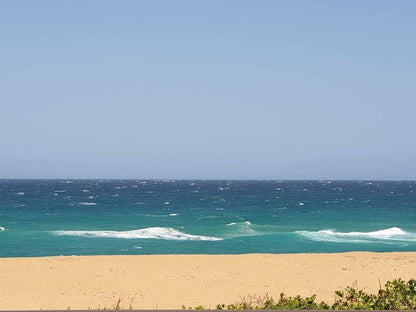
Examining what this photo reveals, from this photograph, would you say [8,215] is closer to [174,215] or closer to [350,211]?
[174,215]

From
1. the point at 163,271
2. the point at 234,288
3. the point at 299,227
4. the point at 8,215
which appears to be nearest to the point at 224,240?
the point at 299,227

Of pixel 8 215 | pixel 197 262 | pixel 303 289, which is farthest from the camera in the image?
pixel 8 215

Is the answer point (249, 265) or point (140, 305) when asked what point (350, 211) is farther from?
point (140, 305)

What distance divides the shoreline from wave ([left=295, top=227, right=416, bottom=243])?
50.8ft

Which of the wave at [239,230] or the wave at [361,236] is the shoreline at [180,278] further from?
the wave at [239,230]

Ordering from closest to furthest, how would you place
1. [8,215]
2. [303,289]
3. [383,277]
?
[303,289] → [383,277] → [8,215]

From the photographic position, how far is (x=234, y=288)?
2197 cm

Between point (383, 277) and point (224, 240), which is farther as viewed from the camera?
point (224, 240)

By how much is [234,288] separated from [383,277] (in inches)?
285

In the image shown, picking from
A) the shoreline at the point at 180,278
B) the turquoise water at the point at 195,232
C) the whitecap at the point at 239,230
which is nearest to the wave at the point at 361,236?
the turquoise water at the point at 195,232

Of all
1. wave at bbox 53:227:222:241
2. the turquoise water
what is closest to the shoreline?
the turquoise water

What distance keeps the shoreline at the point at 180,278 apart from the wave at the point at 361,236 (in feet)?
50.8

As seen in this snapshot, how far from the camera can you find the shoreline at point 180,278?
1981 centimetres

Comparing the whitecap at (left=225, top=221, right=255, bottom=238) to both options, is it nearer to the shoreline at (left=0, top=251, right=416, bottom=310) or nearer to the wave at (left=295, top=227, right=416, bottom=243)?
the wave at (left=295, top=227, right=416, bottom=243)
